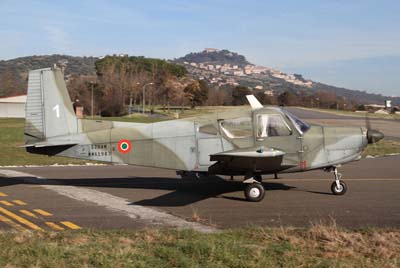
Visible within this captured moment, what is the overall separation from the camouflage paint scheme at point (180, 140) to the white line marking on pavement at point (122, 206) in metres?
1.00

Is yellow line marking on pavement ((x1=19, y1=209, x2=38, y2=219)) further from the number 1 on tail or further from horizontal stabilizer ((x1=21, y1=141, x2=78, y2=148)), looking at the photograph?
the number 1 on tail

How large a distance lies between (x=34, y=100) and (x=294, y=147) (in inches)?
275

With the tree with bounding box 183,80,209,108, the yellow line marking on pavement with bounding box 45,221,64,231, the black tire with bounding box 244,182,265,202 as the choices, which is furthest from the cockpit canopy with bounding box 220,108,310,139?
the tree with bounding box 183,80,209,108

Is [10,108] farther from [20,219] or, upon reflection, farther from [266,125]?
[20,219]

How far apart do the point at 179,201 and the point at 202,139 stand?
178 cm

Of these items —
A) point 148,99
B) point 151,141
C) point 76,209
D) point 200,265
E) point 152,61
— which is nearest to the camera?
point 200,265

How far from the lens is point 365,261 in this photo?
5.63m

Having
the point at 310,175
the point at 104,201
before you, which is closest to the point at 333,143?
the point at 310,175

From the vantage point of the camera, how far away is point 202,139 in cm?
1188

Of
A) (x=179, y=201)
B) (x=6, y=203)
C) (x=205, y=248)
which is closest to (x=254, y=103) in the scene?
(x=179, y=201)

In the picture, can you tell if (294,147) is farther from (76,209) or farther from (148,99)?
(148,99)

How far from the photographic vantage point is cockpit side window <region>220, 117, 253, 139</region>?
456 inches

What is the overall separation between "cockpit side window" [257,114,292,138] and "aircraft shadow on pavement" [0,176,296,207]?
172 cm

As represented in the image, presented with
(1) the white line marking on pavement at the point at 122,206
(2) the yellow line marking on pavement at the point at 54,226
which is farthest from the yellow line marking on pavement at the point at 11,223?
(1) the white line marking on pavement at the point at 122,206
